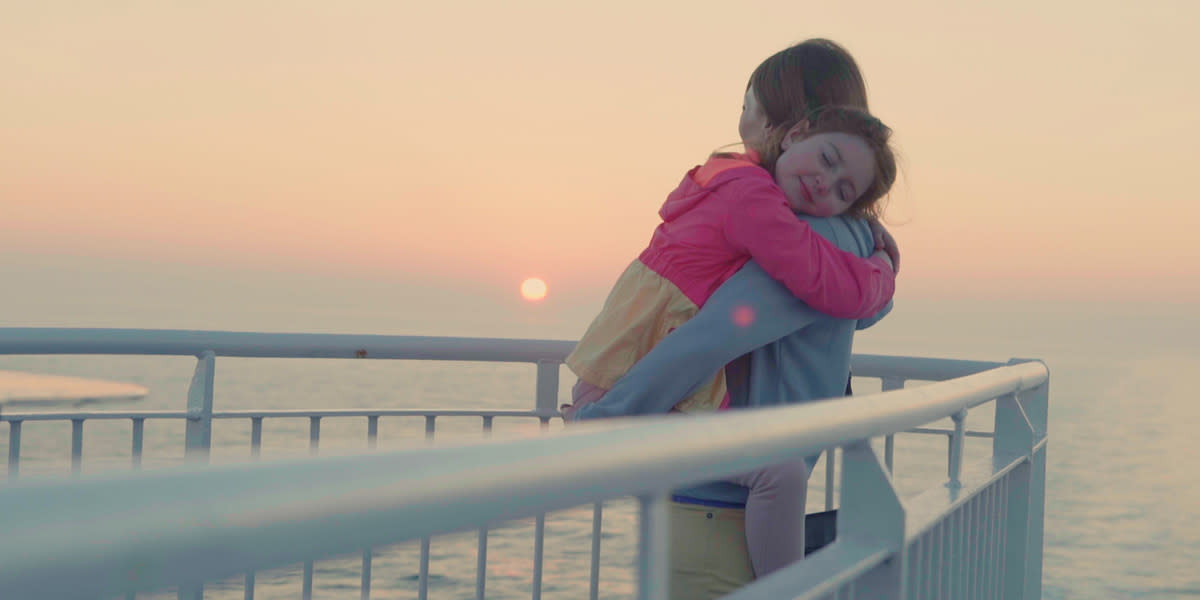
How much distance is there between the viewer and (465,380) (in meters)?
74.4

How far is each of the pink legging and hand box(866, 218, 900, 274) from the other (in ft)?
2.10

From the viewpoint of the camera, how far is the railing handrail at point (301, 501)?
1.68 feet

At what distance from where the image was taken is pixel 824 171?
2303 millimetres

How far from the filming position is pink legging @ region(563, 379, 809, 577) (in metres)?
2.10

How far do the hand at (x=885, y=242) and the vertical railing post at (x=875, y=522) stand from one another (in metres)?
0.84

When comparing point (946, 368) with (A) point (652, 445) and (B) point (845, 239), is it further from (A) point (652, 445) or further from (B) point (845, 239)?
(A) point (652, 445)

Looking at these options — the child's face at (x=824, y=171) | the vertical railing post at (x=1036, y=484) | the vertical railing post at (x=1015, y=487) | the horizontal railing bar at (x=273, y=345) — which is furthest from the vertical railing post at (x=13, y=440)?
the vertical railing post at (x=1036, y=484)

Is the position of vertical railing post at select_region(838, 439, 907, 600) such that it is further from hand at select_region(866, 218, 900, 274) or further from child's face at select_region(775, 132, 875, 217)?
hand at select_region(866, 218, 900, 274)

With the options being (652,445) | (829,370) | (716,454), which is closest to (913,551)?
(829,370)

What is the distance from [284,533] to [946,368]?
343cm

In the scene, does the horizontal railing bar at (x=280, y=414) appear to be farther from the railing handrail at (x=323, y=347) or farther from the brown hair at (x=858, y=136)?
the brown hair at (x=858, y=136)

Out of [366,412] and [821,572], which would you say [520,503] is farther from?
[366,412]

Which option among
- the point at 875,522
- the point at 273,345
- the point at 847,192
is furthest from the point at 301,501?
the point at 273,345

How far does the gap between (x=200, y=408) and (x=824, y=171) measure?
1.87m
